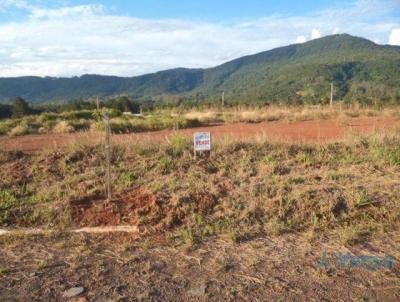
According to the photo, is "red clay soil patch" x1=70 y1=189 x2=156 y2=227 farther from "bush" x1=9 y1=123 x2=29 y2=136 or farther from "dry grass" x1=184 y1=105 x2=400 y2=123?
"dry grass" x1=184 y1=105 x2=400 y2=123

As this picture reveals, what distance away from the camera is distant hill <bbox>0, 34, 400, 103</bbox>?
74.2 metres

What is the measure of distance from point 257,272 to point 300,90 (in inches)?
2818

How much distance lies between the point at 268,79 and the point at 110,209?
106177mm

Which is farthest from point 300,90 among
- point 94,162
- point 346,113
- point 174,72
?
A: point 174,72

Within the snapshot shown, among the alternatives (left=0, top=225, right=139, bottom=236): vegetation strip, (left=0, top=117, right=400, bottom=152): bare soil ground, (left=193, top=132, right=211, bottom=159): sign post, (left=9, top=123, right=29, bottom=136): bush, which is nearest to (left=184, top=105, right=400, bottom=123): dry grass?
(left=0, top=117, right=400, bottom=152): bare soil ground

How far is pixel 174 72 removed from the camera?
17250 centimetres

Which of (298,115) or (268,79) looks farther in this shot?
(268,79)

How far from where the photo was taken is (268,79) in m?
108

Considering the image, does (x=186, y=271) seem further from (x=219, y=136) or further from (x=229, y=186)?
(x=219, y=136)

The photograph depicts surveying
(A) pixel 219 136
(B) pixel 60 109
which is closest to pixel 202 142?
(A) pixel 219 136

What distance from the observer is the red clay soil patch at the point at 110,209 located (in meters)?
4.82

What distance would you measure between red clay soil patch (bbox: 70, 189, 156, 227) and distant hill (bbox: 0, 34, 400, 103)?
53.7 metres

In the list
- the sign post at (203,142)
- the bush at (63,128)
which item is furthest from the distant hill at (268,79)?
the sign post at (203,142)

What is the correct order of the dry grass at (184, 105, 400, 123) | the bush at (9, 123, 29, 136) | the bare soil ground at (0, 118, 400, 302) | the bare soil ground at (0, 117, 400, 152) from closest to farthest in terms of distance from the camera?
the bare soil ground at (0, 118, 400, 302)
the bare soil ground at (0, 117, 400, 152)
the bush at (9, 123, 29, 136)
the dry grass at (184, 105, 400, 123)
